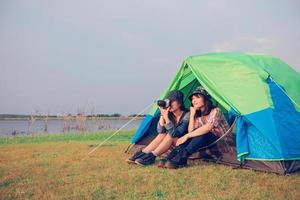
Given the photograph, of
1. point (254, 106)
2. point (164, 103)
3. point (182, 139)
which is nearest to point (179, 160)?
point (182, 139)

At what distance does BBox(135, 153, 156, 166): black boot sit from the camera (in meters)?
5.87

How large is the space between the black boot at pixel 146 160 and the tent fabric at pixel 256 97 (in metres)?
1.30

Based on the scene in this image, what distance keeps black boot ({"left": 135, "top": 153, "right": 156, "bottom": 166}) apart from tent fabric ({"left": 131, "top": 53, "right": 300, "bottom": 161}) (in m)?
1.30

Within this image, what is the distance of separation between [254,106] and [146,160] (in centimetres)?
184

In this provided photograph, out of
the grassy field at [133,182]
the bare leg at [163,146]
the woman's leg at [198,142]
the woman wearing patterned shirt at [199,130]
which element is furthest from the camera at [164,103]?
the grassy field at [133,182]

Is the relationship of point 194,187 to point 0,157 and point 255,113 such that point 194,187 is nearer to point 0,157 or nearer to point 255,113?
point 255,113

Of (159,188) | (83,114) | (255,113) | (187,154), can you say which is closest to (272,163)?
(255,113)

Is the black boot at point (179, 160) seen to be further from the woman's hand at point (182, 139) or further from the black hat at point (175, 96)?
the black hat at point (175, 96)

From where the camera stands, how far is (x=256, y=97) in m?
5.77

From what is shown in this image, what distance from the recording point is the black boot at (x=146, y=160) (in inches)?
231

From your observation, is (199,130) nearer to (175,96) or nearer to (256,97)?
(175,96)

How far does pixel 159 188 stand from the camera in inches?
175

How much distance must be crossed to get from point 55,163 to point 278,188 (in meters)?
3.71

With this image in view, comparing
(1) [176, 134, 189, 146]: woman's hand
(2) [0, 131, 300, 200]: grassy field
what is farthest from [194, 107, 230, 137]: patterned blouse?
(2) [0, 131, 300, 200]: grassy field
